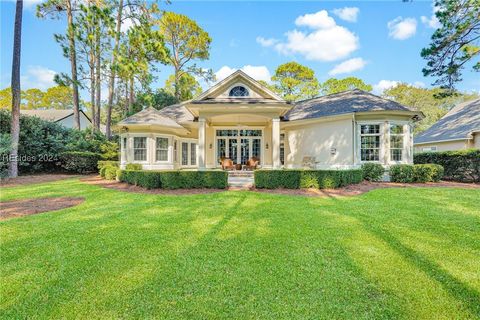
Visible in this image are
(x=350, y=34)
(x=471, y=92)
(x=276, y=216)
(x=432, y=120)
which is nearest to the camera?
(x=276, y=216)

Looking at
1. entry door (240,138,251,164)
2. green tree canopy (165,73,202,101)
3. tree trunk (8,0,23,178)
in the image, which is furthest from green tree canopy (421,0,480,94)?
green tree canopy (165,73,202,101)

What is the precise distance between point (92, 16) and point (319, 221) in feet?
54.0

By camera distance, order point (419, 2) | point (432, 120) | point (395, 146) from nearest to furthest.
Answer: point (419, 2), point (395, 146), point (432, 120)

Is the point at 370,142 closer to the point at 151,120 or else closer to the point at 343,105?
the point at 343,105

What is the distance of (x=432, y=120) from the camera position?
37312mm

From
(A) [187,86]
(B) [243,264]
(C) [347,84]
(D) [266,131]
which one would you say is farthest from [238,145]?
(C) [347,84]

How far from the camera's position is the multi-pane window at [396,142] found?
13.2 meters

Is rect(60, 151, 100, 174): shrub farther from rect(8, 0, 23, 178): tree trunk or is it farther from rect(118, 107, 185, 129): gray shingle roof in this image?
rect(118, 107, 185, 129): gray shingle roof

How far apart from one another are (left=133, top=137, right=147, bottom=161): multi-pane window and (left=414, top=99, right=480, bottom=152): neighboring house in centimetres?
2192

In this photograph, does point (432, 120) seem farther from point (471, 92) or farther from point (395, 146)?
point (395, 146)

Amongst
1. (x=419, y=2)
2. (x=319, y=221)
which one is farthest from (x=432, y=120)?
(x=319, y=221)

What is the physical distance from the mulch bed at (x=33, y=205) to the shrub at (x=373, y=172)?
40.8ft

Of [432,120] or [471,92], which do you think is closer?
[432,120]

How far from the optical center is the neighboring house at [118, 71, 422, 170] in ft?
42.2
